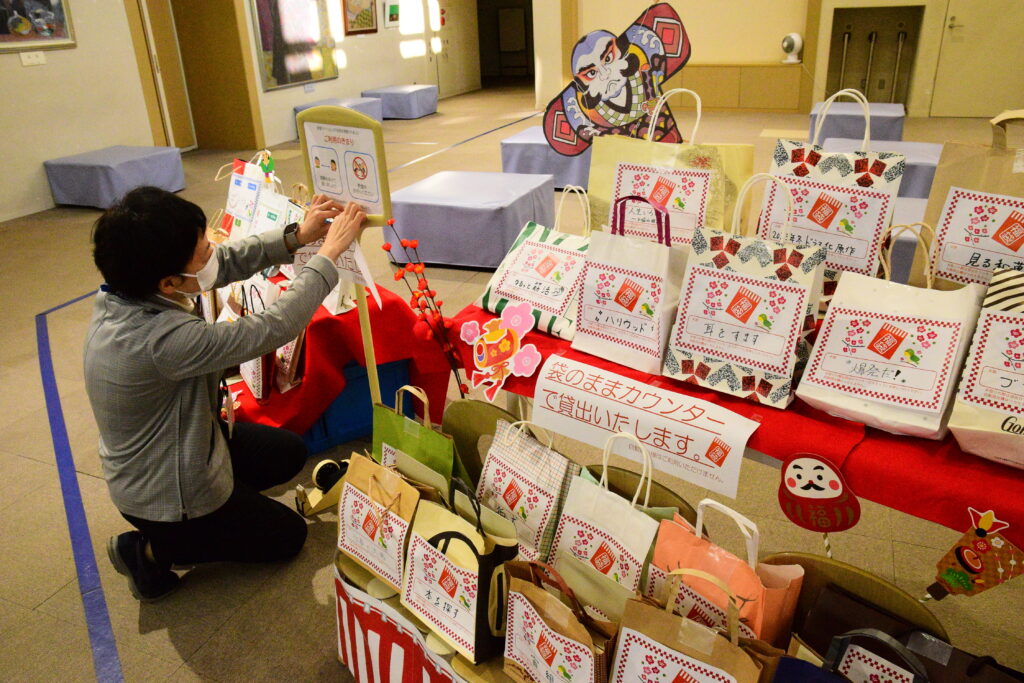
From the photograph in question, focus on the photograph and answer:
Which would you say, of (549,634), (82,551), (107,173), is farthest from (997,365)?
(107,173)

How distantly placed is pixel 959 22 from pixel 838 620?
915 cm

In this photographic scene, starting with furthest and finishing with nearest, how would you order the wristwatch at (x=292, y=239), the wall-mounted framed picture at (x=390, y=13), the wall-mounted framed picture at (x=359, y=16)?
the wall-mounted framed picture at (x=390, y=13) < the wall-mounted framed picture at (x=359, y=16) < the wristwatch at (x=292, y=239)

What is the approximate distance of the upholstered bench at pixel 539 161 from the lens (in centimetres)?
581

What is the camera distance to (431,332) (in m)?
2.08

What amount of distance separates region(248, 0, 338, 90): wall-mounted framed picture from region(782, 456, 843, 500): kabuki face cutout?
8326 millimetres

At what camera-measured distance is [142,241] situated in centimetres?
157

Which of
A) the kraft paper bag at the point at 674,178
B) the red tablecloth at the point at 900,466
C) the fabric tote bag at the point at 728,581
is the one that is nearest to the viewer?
the fabric tote bag at the point at 728,581

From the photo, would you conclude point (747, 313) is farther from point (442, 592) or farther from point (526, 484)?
point (442, 592)

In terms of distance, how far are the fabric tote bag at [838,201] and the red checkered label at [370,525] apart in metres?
1.08

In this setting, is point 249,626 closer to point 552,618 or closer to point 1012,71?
point 552,618

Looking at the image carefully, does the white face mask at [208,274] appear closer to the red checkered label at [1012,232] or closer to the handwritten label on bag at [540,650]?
the handwritten label on bag at [540,650]

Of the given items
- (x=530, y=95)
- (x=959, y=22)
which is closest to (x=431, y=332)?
(x=959, y=22)

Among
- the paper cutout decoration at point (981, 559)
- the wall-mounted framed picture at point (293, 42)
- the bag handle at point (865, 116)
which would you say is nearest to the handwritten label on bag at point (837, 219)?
the bag handle at point (865, 116)

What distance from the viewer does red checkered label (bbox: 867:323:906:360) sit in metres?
1.34
